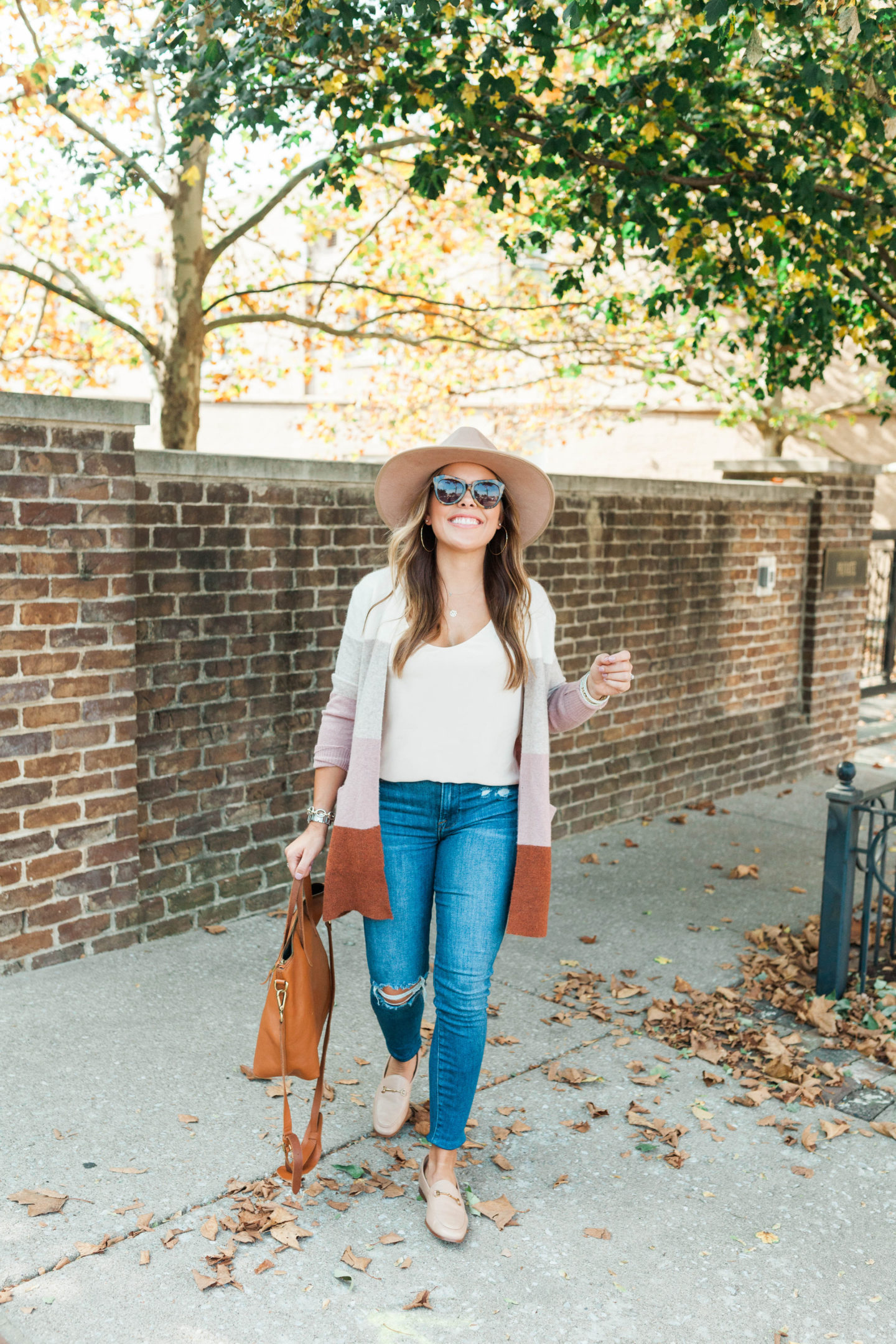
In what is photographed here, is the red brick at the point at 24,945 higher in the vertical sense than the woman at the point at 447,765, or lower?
lower

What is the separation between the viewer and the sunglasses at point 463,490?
3.02 meters

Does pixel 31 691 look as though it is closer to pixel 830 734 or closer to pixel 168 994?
pixel 168 994

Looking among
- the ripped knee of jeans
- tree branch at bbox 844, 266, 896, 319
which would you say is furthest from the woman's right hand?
tree branch at bbox 844, 266, 896, 319

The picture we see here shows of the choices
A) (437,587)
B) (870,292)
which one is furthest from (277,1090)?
(870,292)

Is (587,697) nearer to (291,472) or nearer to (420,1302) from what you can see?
(420,1302)

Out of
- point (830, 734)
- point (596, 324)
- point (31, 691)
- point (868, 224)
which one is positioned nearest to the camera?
point (31, 691)

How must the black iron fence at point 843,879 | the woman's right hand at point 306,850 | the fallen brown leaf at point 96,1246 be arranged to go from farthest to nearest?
the black iron fence at point 843,879
the woman's right hand at point 306,850
the fallen brown leaf at point 96,1246

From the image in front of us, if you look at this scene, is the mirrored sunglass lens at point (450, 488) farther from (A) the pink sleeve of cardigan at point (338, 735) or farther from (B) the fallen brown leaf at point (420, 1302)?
(B) the fallen brown leaf at point (420, 1302)

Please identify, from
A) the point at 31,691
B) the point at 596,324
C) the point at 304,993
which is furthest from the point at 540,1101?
the point at 596,324

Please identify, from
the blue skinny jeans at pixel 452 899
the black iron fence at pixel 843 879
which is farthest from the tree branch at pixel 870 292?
the blue skinny jeans at pixel 452 899

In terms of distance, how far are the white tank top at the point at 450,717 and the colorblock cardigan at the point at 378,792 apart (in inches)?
1.4

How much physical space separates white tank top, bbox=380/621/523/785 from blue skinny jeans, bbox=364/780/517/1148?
0.16ft

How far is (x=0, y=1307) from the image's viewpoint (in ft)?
8.75

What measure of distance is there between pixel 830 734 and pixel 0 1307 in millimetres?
7894
